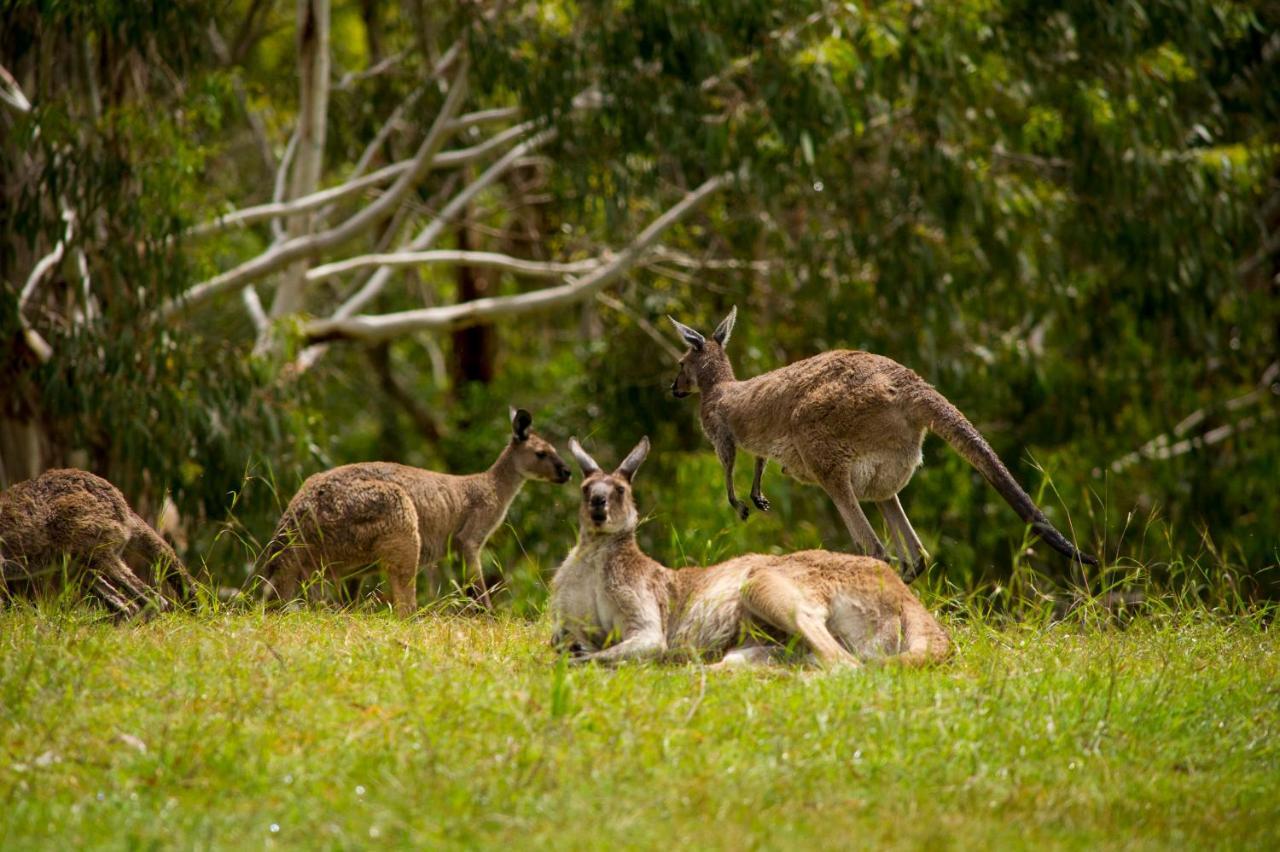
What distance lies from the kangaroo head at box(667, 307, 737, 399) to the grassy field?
2513 millimetres

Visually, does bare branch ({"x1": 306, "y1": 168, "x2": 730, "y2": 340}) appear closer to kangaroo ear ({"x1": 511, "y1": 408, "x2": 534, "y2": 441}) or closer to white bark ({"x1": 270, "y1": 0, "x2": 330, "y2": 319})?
white bark ({"x1": 270, "y1": 0, "x2": 330, "y2": 319})

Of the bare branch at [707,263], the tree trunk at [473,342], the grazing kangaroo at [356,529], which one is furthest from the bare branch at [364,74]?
the grazing kangaroo at [356,529]

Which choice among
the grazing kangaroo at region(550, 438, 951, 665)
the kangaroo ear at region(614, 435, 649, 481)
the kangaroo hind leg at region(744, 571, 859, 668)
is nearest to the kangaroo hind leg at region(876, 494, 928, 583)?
Answer: the grazing kangaroo at region(550, 438, 951, 665)

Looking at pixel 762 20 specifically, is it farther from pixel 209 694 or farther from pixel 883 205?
pixel 209 694

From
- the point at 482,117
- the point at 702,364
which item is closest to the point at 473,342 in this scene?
the point at 482,117

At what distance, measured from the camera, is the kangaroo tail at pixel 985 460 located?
6.79m

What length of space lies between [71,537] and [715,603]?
3.00 meters

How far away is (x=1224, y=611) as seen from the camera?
8.23 m

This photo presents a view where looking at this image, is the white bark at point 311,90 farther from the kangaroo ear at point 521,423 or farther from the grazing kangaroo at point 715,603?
the grazing kangaroo at point 715,603

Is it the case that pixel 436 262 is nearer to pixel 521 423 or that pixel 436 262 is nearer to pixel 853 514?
pixel 521 423

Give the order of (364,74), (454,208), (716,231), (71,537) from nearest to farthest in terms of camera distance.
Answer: (71,537) → (454,208) → (364,74) → (716,231)

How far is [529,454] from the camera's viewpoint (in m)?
9.81

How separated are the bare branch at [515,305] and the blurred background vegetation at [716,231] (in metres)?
0.19

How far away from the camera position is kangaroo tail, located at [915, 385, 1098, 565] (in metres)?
6.79
